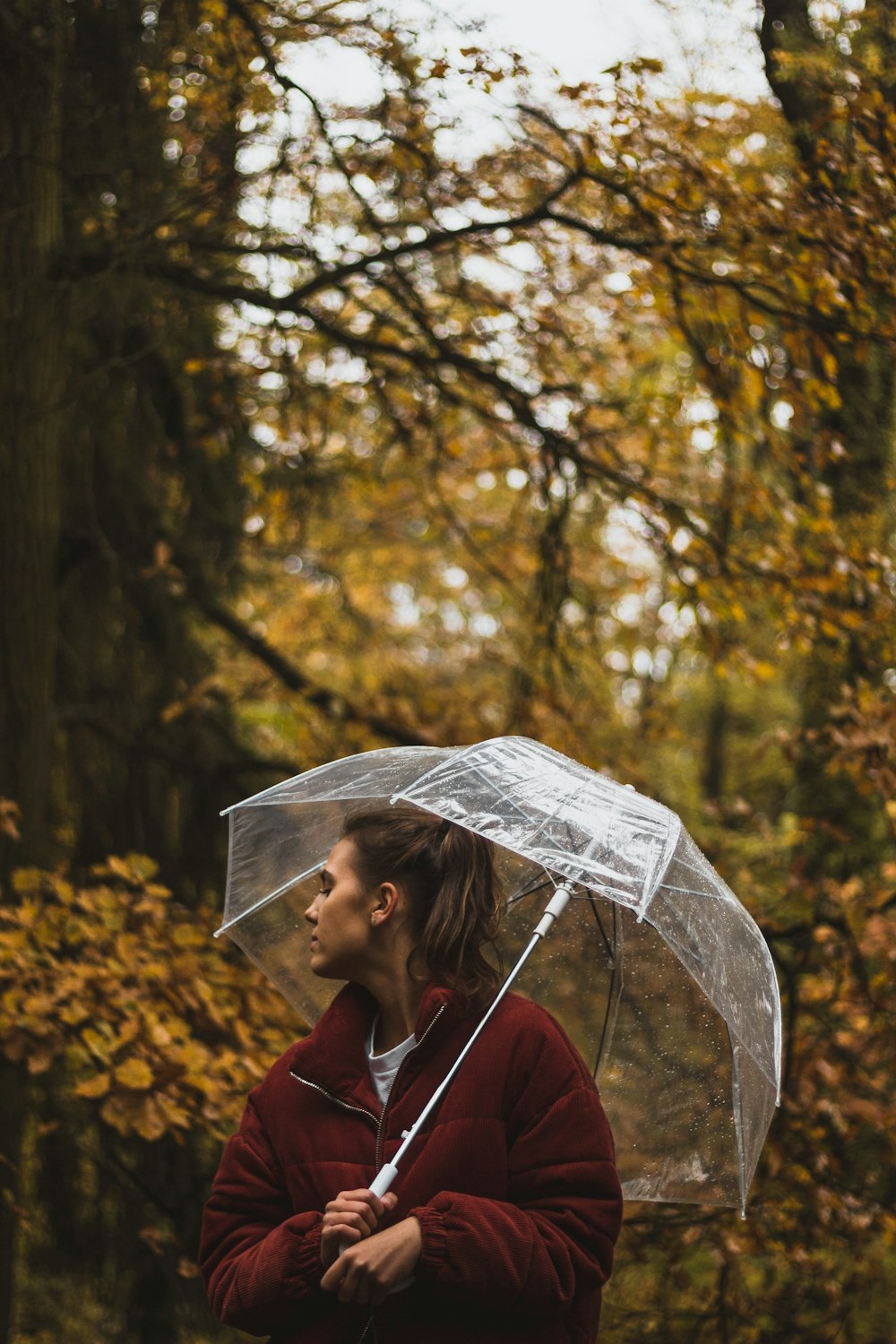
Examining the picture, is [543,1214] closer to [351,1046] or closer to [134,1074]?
[351,1046]

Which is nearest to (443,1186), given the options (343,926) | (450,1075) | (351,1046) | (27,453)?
(450,1075)

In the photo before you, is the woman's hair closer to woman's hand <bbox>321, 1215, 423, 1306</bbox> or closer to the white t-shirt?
the white t-shirt

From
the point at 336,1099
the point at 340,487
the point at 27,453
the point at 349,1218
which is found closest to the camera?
the point at 349,1218

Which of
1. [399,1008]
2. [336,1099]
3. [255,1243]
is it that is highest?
[399,1008]

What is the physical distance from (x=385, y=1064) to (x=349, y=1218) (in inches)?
13.5

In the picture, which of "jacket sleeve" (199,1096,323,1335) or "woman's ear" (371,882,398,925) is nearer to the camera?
"jacket sleeve" (199,1096,323,1335)

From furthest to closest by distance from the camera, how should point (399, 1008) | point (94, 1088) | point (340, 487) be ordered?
point (340, 487) → point (94, 1088) → point (399, 1008)

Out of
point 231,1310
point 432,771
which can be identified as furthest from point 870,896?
point 231,1310

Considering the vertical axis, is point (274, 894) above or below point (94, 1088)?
above

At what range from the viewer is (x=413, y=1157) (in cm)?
196

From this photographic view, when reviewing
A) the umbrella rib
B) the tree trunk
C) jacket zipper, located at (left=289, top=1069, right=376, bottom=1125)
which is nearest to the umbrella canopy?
the umbrella rib

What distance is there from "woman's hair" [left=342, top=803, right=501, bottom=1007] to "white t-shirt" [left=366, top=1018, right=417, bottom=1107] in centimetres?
12

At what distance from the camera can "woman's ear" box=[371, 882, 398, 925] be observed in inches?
83.9

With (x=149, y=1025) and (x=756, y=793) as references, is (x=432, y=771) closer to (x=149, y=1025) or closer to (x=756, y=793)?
(x=149, y=1025)
